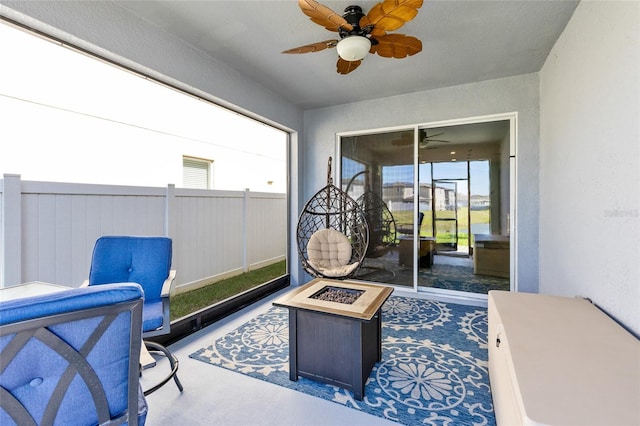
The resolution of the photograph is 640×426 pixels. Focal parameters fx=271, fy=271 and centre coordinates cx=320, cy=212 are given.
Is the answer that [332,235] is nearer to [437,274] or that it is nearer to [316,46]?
[437,274]

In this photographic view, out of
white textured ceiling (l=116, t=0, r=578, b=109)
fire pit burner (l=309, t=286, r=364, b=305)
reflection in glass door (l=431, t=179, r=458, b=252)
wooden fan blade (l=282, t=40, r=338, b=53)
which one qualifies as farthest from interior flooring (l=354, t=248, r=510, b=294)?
wooden fan blade (l=282, t=40, r=338, b=53)

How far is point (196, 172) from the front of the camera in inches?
215

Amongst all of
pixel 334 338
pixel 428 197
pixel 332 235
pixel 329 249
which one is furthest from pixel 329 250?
pixel 334 338

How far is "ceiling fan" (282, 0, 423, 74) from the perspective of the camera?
1.62 m

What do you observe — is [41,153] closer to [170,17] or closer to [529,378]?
[170,17]

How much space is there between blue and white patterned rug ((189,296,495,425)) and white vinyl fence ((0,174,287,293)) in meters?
1.28

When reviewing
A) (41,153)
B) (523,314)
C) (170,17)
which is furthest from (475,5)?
(41,153)

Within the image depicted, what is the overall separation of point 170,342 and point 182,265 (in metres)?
1.20

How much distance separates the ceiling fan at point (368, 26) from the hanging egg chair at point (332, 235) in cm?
188

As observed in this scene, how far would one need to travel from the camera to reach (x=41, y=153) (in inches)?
94.7

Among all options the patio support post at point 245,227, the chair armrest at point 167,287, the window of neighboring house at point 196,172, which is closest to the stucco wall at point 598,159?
the chair armrest at point 167,287

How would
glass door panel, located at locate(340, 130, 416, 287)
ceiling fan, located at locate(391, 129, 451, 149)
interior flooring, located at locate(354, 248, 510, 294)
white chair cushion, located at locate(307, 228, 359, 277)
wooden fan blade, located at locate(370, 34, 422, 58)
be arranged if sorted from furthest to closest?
glass door panel, located at locate(340, 130, 416, 287) < ceiling fan, located at locate(391, 129, 451, 149) < interior flooring, located at locate(354, 248, 510, 294) < white chair cushion, located at locate(307, 228, 359, 277) < wooden fan blade, located at locate(370, 34, 422, 58)

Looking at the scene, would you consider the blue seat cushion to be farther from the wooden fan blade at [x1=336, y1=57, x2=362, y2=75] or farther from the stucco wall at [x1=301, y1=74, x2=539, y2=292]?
the stucco wall at [x1=301, y1=74, x2=539, y2=292]

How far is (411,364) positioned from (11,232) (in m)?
2.94
